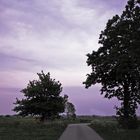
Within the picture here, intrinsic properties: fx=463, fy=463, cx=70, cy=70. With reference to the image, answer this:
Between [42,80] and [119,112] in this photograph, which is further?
[42,80]

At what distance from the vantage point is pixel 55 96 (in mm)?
68625

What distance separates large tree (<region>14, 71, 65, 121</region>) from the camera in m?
66.8

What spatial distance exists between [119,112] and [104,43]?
301 inches

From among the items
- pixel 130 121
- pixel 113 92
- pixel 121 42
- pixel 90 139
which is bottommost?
pixel 90 139

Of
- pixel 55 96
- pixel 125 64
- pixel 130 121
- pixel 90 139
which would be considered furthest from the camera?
pixel 55 96

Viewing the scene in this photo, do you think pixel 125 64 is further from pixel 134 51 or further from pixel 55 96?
pixel 55 96

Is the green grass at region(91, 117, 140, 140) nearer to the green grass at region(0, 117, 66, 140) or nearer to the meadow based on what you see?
the meadow

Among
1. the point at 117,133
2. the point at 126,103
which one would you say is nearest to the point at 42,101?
the point at 126,103

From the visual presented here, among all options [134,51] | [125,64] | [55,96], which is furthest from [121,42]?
[55,96]

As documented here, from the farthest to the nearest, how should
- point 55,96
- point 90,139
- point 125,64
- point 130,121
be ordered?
point 55,96 → point 130,121 → point 125,64 → point 90,139

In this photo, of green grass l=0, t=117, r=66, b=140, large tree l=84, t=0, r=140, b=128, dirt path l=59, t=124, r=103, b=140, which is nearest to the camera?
dirt path l=59, t=124, r=103, b=140

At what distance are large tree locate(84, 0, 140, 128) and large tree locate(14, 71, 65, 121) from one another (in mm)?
16768

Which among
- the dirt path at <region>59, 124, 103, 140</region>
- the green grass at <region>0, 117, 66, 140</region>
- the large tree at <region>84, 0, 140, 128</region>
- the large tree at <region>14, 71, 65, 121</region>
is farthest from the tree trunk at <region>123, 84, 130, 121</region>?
the large tree at <region>14, 71, 65, 121</region>

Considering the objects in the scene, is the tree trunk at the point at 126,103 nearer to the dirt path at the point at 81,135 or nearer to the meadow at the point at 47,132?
the meadow at the point at 47,132
